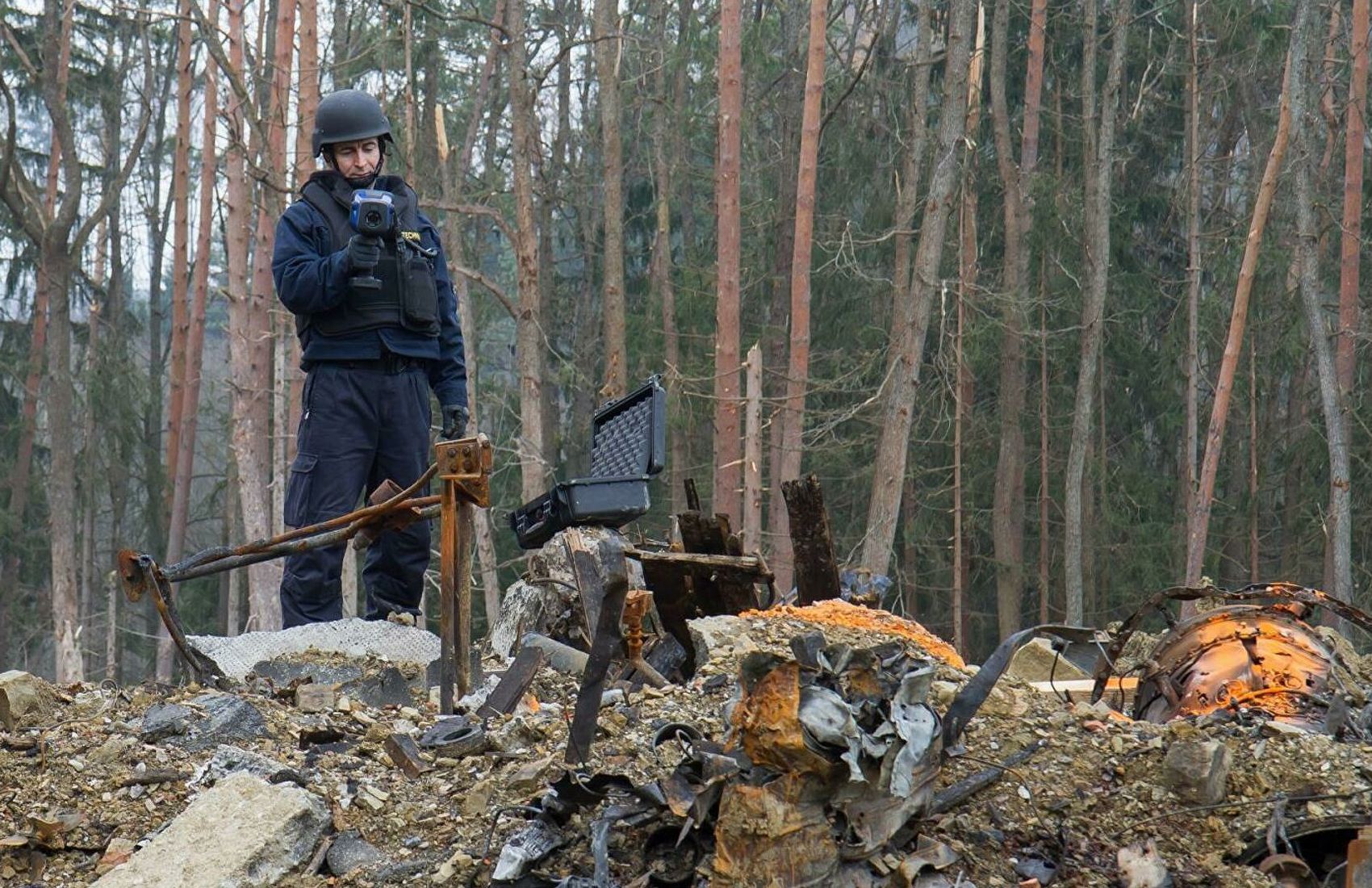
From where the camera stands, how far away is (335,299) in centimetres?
557

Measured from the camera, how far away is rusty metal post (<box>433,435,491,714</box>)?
163 inches

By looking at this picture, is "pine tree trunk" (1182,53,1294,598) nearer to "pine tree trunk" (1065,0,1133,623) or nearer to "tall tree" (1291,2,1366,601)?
"tall tree" (1291,2,1366,601)

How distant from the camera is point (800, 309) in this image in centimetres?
1491

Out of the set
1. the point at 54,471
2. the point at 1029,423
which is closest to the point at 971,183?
the point at 1029,423

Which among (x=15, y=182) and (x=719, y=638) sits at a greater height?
(x=15, y=182)

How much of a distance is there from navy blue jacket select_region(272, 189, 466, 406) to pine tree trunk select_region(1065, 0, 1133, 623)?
13745 millimetres

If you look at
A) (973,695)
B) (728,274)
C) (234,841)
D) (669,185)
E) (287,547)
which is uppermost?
(669,185)

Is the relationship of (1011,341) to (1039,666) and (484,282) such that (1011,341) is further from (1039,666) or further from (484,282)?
(1039,666)

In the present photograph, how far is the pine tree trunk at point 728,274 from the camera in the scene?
14.3 m

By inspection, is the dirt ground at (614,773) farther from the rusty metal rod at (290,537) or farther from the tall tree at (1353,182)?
the tall tree at (1353,182)

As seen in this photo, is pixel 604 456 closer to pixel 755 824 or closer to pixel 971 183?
pixel 755 824

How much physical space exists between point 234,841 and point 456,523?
1.24 m

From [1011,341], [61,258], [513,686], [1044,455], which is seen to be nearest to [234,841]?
[513,686]

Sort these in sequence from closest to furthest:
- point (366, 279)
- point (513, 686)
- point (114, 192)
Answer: point (513, 686)
point (366, 279)
point (114, 192)
